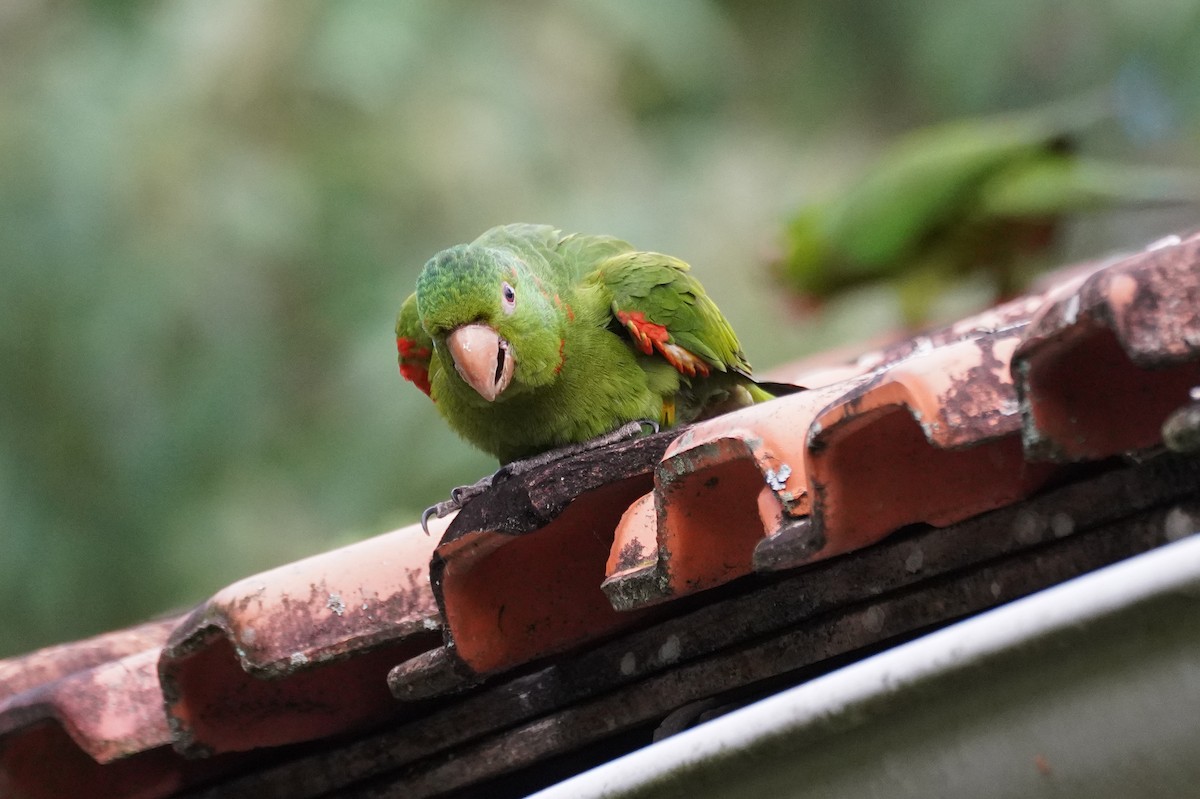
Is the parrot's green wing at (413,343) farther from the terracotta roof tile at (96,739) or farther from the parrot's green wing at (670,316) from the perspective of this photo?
the terracotta roof tile at (96,739)

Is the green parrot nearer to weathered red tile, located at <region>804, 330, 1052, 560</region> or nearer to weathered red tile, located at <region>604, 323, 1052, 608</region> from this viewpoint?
weathered red tile, located at <region>604, 323, 1052, 608</region>

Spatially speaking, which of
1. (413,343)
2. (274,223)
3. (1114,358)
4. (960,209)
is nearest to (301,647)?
(413,343)

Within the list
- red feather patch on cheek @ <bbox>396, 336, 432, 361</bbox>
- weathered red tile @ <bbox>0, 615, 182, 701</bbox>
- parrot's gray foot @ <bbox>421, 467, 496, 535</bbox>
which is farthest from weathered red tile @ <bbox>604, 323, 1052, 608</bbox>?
weathered red tile @ <bbox>0, 615, 182, 701</bbox>

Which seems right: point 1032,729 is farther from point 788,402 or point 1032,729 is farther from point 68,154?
point 68,154

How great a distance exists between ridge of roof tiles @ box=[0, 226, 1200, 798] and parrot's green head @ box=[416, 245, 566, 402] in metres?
0.36

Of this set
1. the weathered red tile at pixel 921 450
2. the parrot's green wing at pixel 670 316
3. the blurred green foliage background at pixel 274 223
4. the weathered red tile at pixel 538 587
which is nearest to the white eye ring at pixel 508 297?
the parrot's green wing at pixel 670 316

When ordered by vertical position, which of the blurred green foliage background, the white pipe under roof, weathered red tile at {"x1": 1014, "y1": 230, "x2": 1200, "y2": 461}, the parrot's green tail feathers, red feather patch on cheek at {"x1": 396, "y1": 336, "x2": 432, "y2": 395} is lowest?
the white pipe under roof

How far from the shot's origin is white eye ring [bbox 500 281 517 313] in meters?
2.74

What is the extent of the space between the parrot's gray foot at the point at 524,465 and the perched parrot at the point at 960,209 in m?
3.28

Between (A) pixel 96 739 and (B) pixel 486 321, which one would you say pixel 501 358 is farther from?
(A) pixel 96 739

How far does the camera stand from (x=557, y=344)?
2848 millimetres

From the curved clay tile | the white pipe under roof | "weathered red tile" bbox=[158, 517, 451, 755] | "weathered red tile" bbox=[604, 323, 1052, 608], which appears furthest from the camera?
"weathered red tile" bbox=[158, 517, 451, 755]

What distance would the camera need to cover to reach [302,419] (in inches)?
499

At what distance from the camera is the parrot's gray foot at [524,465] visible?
240cm
